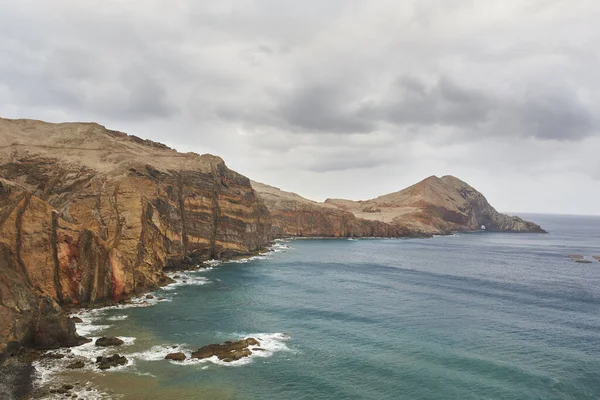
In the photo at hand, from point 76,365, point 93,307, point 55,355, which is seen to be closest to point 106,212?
point 93,307

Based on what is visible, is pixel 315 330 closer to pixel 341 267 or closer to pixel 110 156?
pixel 341 267

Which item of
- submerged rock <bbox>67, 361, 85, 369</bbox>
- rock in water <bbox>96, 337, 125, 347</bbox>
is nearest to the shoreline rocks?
rock in water <bbox>96, 337, 125, 347</bbox>

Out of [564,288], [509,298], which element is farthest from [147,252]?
[564,288]

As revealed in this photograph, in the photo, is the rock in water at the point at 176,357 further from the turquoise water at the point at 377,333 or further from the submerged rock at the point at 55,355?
the submerged rock at the point at 55,355

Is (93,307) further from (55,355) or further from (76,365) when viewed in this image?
(76,365)

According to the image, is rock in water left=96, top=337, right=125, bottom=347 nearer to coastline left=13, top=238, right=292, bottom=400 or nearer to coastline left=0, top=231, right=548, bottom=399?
coastline left=13, top=238, right=292, bottom=400

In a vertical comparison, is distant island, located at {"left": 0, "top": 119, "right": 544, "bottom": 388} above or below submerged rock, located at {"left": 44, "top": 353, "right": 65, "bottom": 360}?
above

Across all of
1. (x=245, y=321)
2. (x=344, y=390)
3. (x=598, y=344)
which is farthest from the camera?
(x=245, y=321)
